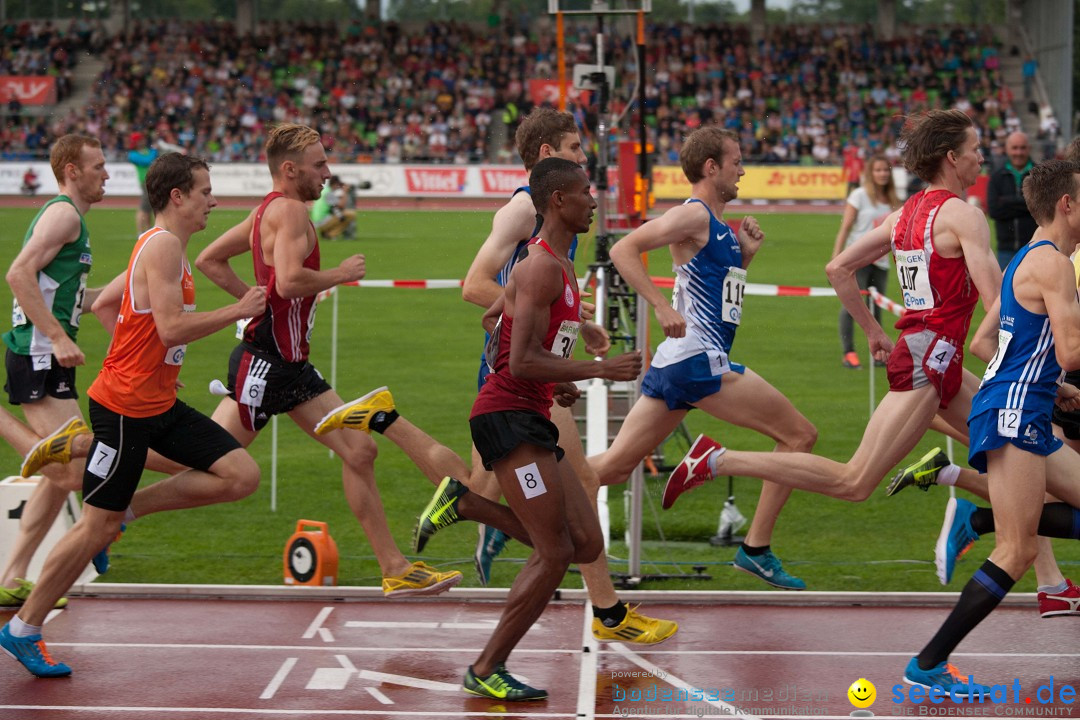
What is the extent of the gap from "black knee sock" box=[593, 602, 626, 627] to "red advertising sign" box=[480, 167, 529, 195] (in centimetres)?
3316

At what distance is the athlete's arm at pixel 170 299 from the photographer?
18.2 ft

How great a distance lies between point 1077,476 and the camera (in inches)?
213

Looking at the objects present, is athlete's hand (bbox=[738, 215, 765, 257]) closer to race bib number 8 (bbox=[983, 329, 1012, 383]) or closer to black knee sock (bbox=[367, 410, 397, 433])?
race bib number 8 (bbox=[983, 329, 1012, 383])

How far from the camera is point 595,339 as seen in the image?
17.8 feet

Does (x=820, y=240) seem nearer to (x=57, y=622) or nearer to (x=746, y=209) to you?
(x=746, y=209)

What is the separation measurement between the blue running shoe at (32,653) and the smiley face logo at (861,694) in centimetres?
322

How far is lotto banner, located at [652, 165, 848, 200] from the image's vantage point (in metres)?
38.2

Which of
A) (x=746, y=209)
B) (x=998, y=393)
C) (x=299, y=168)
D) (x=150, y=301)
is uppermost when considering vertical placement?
(x=299, y=168)

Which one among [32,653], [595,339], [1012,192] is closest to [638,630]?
[595,339]

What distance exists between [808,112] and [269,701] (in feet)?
138

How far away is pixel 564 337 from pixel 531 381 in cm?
21

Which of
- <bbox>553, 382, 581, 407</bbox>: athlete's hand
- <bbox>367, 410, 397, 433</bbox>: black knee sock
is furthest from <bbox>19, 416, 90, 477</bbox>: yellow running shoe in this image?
<bbox>553, 382, 581, 407</bbox>: athlete's hand

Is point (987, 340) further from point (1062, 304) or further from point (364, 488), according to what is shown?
point (364, 488)

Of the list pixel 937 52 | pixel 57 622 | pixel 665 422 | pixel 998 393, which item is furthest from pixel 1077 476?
pixel 937 52
